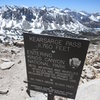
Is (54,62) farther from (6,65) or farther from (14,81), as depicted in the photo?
(6,65)

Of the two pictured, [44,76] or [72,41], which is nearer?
[72,41]

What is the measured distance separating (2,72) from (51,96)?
6154mm

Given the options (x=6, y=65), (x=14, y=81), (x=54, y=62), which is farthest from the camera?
(x=6, y=65)

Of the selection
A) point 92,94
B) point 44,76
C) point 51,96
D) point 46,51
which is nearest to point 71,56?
point 46,51

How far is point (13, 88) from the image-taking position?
9148 mm

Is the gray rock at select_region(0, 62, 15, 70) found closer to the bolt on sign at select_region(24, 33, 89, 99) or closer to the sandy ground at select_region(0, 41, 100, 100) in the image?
the sandy ground at select_region(0, 41, 100, 100)

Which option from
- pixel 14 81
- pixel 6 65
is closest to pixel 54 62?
pixel 14 81

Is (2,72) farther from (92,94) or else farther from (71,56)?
(71,56)

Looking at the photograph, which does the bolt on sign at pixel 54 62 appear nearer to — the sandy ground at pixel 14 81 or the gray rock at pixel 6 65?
the sandy ground at pixel 14 81

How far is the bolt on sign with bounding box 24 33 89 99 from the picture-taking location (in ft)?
14.3

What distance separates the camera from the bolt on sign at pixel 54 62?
4355 mm

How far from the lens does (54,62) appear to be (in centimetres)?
463

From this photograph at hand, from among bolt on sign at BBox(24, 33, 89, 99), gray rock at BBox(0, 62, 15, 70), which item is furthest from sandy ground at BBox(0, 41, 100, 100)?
bolt on sign at BBox(24, 33, 89, 99)

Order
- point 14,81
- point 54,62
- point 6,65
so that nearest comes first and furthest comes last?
1. point 54,62
2. point 14,81
3. point 6,65
